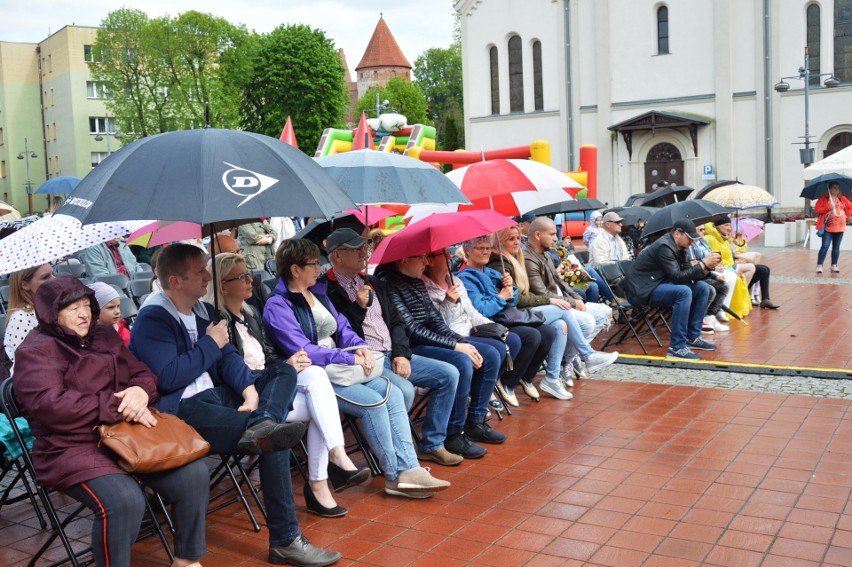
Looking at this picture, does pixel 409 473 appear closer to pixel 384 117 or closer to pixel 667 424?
pixel 667 424

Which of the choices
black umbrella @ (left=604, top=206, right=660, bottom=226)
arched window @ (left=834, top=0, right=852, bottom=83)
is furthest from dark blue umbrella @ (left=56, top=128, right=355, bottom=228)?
arched window @ (left=834, top=0, right=852, bottom=83)

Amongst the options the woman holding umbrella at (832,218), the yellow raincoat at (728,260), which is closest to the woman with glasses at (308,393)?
the yellow raincoat at (728,260)

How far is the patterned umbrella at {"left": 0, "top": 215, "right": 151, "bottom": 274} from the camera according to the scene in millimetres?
4988

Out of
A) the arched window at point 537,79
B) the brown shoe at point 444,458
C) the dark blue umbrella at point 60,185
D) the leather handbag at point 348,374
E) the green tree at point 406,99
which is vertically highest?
the green tree at point 406,99

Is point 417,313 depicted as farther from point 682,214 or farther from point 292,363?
point 682,214

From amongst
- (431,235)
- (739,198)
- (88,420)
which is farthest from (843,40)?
(88,420)

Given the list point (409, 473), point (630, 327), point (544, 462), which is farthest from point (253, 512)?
point (630, 327)

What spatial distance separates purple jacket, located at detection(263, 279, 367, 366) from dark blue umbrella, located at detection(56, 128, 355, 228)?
48.2 inches

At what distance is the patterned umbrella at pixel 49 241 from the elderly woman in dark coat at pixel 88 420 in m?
0.94

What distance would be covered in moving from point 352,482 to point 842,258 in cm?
1740

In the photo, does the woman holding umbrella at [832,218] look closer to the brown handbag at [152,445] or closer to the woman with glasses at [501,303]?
the woman with glasses at [501,303]

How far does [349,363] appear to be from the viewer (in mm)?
5453

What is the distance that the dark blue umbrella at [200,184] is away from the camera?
3924 mm

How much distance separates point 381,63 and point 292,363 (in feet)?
287
